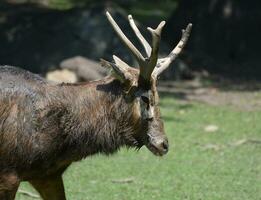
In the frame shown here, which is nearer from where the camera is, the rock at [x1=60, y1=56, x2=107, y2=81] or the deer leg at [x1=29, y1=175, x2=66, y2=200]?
the deer leg at [x1=29, y1=175, x2=66, y2=200]

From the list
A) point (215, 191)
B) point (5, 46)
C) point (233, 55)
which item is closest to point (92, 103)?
point (215, 191)

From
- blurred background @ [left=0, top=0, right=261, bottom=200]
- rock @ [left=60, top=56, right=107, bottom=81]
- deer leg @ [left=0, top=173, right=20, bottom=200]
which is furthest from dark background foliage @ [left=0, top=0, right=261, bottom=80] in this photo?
deer leg @ [left=0, top=173, right=20, bottom=200]

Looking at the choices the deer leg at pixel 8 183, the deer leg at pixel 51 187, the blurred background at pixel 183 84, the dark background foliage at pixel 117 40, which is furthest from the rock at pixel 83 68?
the deer leg at pixel 8 183

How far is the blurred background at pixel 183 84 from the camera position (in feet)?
34.6

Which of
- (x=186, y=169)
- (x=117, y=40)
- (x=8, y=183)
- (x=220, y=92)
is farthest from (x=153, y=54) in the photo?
(x=117, y=40)

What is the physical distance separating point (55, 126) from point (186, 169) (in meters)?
4.13

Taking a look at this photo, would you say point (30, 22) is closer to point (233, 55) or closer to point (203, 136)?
point (233, 55)

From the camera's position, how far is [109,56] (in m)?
18.3

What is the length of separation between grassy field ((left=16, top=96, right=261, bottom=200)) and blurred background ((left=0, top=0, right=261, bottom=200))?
0.04 feet

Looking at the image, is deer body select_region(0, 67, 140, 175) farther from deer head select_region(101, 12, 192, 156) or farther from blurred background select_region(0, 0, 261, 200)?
blurred background select_region(0, 0, 261, 200)

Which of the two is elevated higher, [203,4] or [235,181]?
[235,181]

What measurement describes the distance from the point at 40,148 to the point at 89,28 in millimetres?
11626

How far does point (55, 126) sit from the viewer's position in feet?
24.8

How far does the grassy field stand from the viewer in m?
10.0
